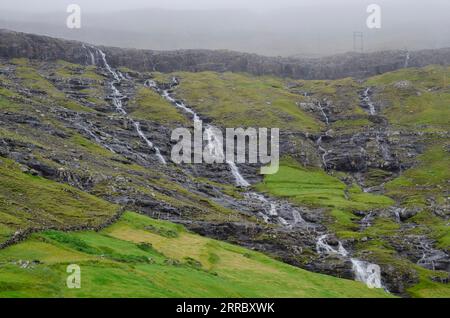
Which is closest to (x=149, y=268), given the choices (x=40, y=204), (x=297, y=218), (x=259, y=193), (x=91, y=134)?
(x=40, y=204)

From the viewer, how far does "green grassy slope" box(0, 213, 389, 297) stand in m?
45.6

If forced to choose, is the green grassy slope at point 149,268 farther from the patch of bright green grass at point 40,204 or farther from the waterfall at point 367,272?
the waterfall at point 367,272

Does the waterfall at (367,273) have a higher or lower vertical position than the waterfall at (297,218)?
higher

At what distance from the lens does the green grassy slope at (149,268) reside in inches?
1796

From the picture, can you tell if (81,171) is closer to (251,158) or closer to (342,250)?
(342,250)

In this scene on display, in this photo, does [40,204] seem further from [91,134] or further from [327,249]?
[91,134]

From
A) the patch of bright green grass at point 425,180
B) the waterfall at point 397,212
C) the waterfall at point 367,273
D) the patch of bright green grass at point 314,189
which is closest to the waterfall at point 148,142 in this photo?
the patch of bright green grass at point 314,189

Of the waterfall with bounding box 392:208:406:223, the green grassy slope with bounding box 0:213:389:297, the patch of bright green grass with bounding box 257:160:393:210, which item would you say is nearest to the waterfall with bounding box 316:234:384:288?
the green grassy slope with bounding box 0:213:389:297

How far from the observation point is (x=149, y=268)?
57219 mm

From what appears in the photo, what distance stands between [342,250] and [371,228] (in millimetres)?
20968

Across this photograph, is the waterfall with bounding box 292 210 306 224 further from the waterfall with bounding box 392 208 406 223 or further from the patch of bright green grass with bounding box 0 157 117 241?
the patch of bright green grass with bounding box 0 157 117 241
